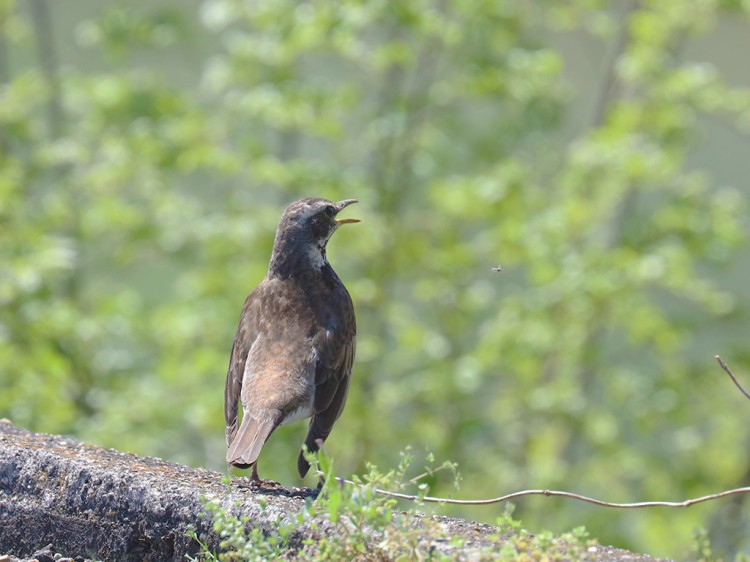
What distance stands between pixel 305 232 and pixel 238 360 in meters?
0.66

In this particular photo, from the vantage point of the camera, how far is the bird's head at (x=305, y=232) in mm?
4957

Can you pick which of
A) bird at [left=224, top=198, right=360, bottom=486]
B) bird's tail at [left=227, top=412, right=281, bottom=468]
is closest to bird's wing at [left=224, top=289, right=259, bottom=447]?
bird at [left=224, top=198, right=360, bottom=486]

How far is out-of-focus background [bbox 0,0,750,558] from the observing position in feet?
27.8

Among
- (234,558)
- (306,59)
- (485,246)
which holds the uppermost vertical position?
(306,59)

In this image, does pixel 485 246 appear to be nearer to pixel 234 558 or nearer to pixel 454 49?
pixel 454 49

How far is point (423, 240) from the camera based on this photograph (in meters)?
9.27

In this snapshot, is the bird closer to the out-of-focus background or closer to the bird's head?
the bird's head

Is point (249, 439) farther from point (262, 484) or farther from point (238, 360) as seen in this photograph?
point (238, 360)

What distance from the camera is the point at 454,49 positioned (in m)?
8.86

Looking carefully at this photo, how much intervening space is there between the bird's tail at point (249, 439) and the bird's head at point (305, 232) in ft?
2.85

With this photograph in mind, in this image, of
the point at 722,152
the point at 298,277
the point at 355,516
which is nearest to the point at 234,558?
the point at 355,516

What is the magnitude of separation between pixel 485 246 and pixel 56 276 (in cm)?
322

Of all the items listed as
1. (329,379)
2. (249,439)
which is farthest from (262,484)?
(329,379)

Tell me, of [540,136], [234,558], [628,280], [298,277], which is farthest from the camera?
[540,136]
